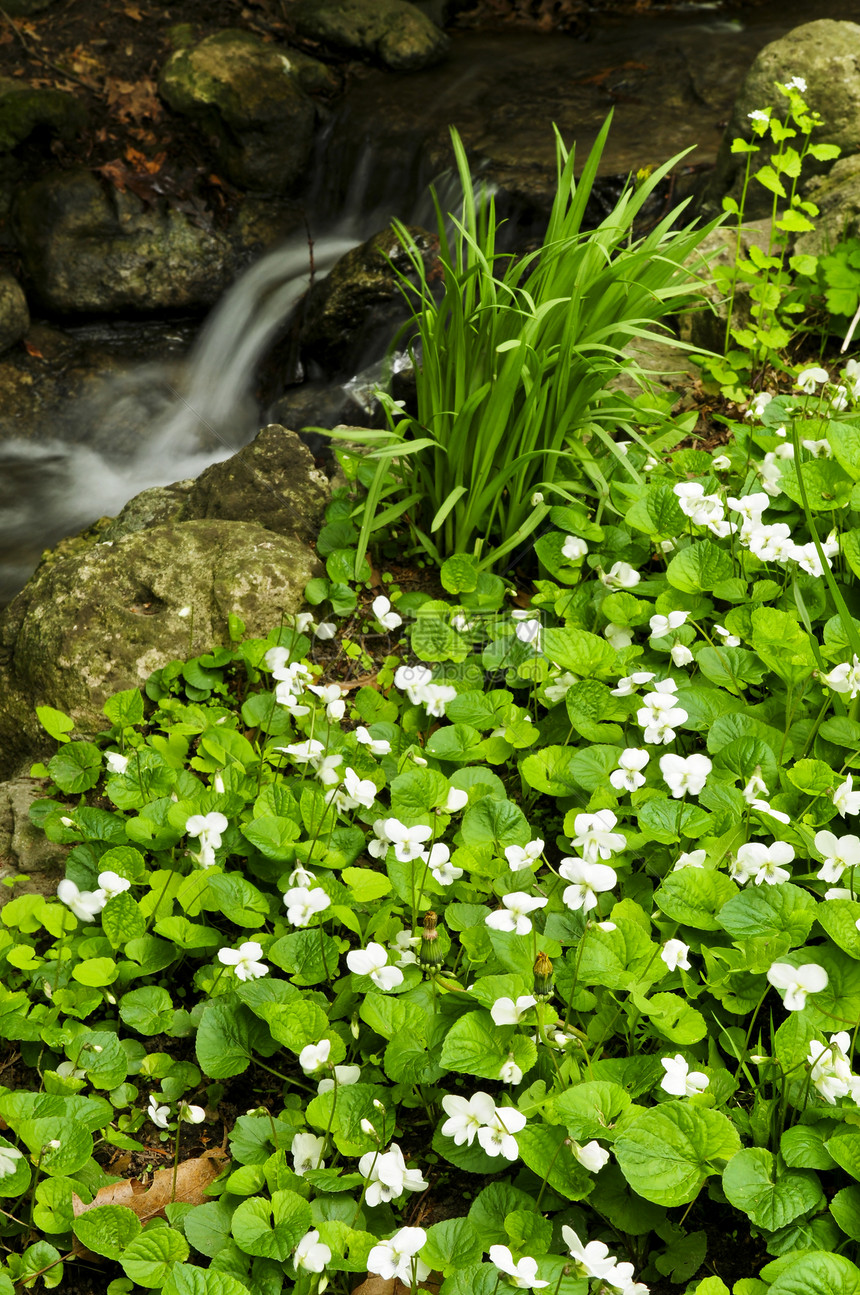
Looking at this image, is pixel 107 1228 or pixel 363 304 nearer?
pixel 107 1228

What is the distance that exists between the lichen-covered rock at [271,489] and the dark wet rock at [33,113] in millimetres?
4156

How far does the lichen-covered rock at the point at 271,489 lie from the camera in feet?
9.38

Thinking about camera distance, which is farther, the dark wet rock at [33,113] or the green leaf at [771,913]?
the dark wet rock at [33,113]

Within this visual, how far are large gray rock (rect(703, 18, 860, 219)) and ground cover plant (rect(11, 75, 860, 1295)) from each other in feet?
6.74

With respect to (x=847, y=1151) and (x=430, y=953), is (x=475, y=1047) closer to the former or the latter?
(x=430, y=953)

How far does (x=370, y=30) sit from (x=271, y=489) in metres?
5.62

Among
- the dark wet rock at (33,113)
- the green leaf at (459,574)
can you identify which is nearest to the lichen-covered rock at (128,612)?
the green leaf at (459,574)

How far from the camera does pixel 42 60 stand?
251 inches

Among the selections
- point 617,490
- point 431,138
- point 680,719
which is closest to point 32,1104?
point 680,719

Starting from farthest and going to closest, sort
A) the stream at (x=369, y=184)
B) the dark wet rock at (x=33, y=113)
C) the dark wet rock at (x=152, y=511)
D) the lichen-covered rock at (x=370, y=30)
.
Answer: the lichen-covered rock at (x=370, y=30)
the dark wet rock at (x=33, y=113)
the stream at (x=369, y=184)
the dark wet rock at (x=152, y=511)

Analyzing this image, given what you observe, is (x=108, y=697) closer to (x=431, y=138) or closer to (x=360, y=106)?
(x=431, y=138)

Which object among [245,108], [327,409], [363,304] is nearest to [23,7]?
[245,108]

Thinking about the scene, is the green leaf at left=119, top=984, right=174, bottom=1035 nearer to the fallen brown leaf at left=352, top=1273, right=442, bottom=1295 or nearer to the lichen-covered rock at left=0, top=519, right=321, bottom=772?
the fallen brown leaf at left=352, top=1273, right=442, bottom=1295

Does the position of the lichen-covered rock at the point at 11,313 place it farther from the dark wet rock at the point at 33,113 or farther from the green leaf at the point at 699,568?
the green leaf at the point at 699,568
